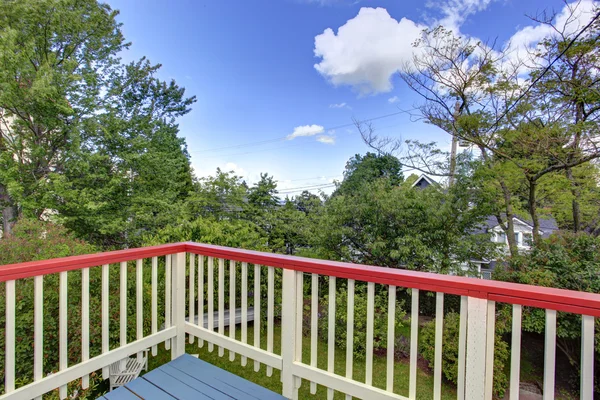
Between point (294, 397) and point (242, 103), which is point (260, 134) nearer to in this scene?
point (242, 103)

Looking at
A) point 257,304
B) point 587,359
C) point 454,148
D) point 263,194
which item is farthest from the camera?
point 263,194

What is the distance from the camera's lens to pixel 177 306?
7.19ft

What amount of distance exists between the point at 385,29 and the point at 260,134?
285 inches

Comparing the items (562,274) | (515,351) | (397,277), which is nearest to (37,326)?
(397,277)

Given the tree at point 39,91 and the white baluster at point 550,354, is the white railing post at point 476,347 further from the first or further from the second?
the tree at point 39,91

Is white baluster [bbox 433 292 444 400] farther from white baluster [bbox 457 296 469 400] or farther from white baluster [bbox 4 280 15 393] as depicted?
white baluster [bbox 4 280 15 393]

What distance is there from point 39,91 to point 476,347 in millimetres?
9172

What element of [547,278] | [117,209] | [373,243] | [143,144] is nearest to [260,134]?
[143,144]

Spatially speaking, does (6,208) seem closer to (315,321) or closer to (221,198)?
(221,198)

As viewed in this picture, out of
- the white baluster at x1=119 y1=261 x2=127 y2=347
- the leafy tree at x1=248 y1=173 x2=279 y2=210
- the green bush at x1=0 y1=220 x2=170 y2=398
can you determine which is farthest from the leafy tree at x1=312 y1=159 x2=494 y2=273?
the white baluster at x1=119 y1=261 x2=127 y2=347

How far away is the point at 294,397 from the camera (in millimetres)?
1674

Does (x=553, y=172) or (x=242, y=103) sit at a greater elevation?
(x=242, y=103)

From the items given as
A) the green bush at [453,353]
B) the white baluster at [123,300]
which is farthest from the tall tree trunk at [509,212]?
the white baluster at [123,300]

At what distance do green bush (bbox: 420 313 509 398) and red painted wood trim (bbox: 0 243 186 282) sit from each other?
9.77ft
